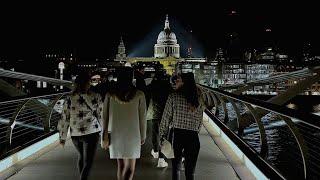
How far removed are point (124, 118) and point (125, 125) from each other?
7cm

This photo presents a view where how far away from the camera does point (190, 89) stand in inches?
211

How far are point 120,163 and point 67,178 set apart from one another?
1.73m

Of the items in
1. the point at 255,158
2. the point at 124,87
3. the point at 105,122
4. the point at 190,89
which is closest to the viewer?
the point at 124,87

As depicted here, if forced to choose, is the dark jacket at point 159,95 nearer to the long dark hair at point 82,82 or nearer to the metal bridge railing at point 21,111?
the metal bridge railing at point 21,111

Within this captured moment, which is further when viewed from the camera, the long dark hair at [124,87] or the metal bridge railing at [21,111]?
the metal bridge railing at [21,111]

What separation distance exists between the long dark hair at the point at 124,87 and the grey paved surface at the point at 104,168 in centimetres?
198

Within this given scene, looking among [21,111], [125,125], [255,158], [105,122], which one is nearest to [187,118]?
[125,125]

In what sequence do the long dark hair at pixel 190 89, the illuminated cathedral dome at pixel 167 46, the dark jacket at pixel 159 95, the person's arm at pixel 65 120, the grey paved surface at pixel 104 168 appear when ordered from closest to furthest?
the long dark hair at pixel 190 89
the person's arm at pixel 65 120
the grey paved surface at pixel 104 168
the dark jacket at pixel 159 95
the illuminated cathedral dome at pixel 167 46

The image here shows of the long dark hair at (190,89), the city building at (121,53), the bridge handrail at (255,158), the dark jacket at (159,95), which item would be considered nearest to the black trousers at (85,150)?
the long dark hair at (190,89)

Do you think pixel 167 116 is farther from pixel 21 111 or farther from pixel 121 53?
pixel 121 53

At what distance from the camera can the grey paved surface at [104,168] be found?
22.3 feet

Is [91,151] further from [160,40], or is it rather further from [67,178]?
[160,40]

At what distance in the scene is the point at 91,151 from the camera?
18.8 ft

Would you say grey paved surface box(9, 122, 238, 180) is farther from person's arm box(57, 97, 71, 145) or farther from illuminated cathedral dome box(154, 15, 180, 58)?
illuminated cathedral dome box(154, 15, 180, 58)
